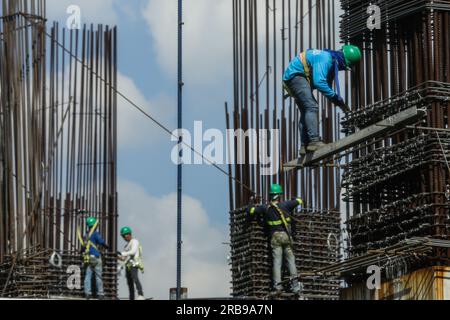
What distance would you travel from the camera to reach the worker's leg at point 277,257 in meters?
30.0

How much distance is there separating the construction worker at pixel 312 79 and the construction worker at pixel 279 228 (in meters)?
2.48

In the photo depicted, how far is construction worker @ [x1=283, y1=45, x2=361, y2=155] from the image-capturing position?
27.1 meters

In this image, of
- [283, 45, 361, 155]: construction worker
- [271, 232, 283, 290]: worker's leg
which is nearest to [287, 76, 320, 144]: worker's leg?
[283, 45, 361, 155]: construction worker

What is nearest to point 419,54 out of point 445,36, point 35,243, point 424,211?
point 445,36

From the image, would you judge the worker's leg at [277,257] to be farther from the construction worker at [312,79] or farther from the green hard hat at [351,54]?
the green hard hat at [351,54]

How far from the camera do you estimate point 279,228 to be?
98.4 feet

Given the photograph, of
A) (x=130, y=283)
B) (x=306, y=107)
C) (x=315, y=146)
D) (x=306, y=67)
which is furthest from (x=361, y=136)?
(x=130, y=283)

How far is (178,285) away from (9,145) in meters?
9.05

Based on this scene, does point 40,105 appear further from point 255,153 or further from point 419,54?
point 419,54

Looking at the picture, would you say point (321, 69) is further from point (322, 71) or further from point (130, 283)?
point (130, 283)

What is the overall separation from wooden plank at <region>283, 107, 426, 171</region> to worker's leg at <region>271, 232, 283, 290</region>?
9.39 feet

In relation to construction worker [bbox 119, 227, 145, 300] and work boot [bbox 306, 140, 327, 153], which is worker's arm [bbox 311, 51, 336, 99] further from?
construction worker [bbox 119, 227, 145, 300]

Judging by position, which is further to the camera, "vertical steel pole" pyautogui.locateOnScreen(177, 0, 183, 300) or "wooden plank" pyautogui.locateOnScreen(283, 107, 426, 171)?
"vertical steel pole" pyautogui.locateOnScreen(177, 0, 183, 300)

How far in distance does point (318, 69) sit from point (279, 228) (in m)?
4.14
